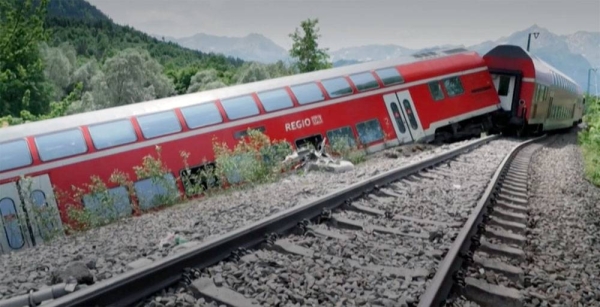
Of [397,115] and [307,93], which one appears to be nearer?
[307,93]

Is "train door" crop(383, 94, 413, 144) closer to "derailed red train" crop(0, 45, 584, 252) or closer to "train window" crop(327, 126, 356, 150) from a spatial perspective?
"derailed red train" crop(0, 45, 584, 252)

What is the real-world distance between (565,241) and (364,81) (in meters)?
9.82

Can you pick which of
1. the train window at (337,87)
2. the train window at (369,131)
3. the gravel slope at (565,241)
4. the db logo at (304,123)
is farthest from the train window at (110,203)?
the train window at (369,131)

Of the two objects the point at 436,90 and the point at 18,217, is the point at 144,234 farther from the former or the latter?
the point at 436,90

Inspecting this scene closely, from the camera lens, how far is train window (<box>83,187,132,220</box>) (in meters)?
8.39

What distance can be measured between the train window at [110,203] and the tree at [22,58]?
28.4 meters

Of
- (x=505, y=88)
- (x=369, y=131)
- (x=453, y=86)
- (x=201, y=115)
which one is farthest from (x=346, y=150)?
(x=505, y=88)

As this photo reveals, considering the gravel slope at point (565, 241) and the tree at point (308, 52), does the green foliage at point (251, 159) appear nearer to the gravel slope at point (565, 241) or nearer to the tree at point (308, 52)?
the gravel slope at point (565, 241)

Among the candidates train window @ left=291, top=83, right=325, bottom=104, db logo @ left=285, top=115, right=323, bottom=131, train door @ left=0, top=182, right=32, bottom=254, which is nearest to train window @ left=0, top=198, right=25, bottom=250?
train door @ left=0, top=182, right=32, bottom=254

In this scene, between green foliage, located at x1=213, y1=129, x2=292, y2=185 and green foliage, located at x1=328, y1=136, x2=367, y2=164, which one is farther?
green foliage, located at x1=328, y1=136, x2=367, y2=164

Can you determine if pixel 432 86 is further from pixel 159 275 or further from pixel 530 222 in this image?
pixel 159 275

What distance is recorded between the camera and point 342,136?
14.0 m

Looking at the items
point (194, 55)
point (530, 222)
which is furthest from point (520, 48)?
point (194, 55)

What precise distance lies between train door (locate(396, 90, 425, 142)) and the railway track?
28.8ft
